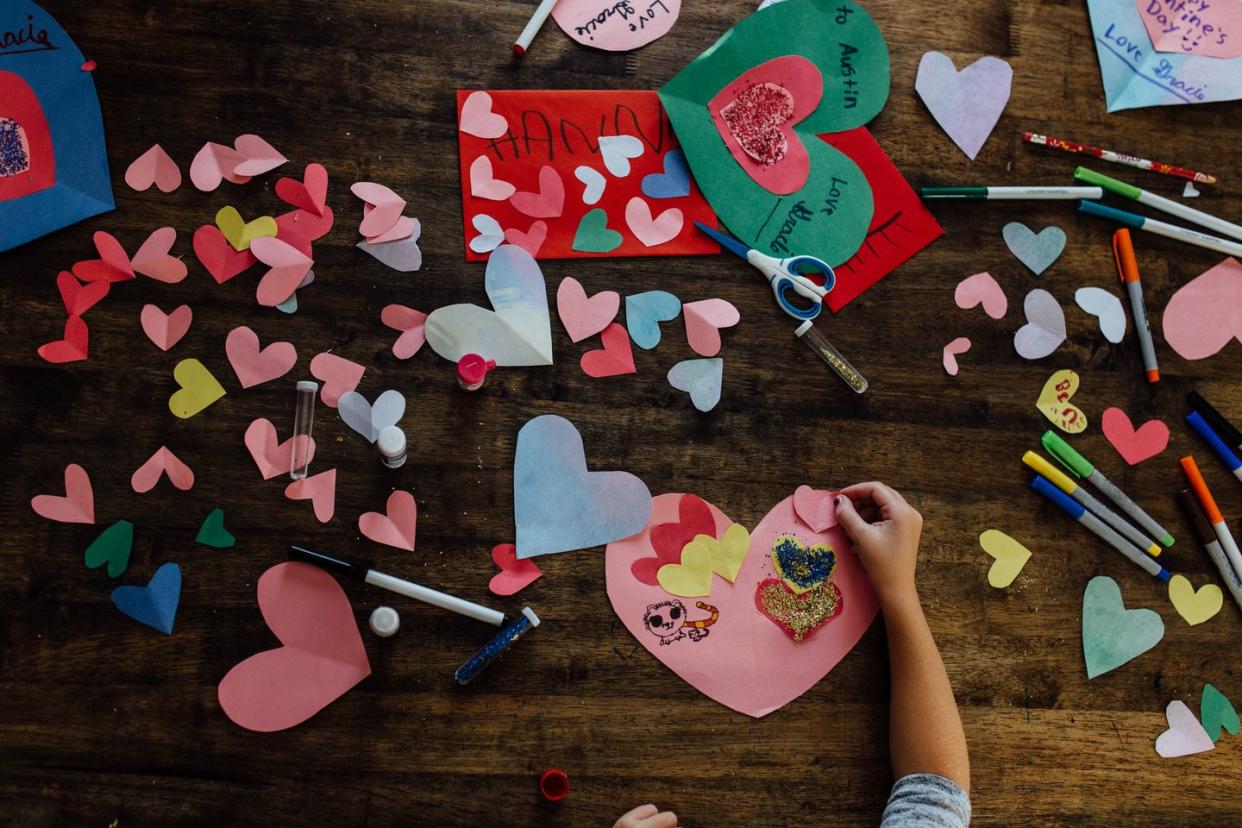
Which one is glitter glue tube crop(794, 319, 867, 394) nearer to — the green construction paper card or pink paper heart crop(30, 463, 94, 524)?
the green construction paper card

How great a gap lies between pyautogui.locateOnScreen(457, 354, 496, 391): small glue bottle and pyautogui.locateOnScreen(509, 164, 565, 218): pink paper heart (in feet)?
0.65

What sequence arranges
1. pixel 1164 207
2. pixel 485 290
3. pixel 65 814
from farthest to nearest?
pixel 1164 207
pixel 485 290
pixel 65 814

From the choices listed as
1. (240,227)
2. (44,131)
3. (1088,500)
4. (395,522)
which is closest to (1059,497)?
(1088,500)

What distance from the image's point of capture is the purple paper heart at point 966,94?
113 centimetres

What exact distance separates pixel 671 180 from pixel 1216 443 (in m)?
0.80

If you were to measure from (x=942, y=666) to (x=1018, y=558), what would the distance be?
0.58 feet

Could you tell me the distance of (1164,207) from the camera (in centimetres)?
116

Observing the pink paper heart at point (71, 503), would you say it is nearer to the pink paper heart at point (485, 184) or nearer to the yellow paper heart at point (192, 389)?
the yellow paper heart at point (192, 389)

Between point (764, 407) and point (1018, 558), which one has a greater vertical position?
point (764, 407)

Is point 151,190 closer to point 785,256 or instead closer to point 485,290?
point 485,290

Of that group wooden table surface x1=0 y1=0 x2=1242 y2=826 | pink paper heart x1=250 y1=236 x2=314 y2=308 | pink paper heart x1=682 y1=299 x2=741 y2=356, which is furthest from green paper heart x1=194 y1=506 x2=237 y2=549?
pink paper heart x1=682 y1=299 x2=741 y2=356

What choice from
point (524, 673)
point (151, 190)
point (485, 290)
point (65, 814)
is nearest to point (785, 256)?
point (485, 290)

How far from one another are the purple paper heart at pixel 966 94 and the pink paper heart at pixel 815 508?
0.50 m

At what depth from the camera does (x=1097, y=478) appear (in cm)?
111
